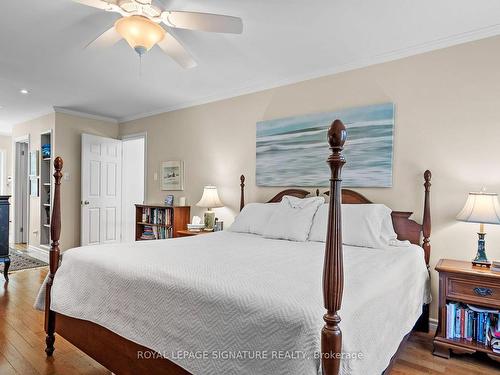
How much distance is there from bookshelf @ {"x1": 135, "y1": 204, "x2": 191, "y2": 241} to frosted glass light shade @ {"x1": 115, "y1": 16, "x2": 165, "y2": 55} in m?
2.69

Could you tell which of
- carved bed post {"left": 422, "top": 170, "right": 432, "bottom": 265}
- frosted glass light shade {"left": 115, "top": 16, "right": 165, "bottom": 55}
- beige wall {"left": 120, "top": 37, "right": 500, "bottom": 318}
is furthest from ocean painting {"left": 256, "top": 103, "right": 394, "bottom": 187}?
frosted glass light shade {"left": 115, "top": 16, "right": 165, "bottom": 55}

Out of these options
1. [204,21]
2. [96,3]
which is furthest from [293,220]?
[96,3]

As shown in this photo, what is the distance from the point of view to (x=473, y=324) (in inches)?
89.5

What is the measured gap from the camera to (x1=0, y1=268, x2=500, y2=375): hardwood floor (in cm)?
208

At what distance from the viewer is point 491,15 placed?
235cm

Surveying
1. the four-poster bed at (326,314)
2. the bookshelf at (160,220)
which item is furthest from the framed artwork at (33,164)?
the four-poster bed at (326,314)

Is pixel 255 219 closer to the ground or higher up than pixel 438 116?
closer to the ground

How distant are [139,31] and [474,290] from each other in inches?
110

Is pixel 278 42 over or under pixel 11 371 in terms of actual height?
over

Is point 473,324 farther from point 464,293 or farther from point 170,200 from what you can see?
point 170,200

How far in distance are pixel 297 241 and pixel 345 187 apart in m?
0.83

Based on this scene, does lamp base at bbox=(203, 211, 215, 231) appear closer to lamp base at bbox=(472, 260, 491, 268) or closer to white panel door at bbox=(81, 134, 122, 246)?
white panel door at bbox=(81, 134, 122, 246)

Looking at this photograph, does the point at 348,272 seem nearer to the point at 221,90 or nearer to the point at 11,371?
the point at 11,371

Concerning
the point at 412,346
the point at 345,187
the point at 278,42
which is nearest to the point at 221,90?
the point at 278,42
